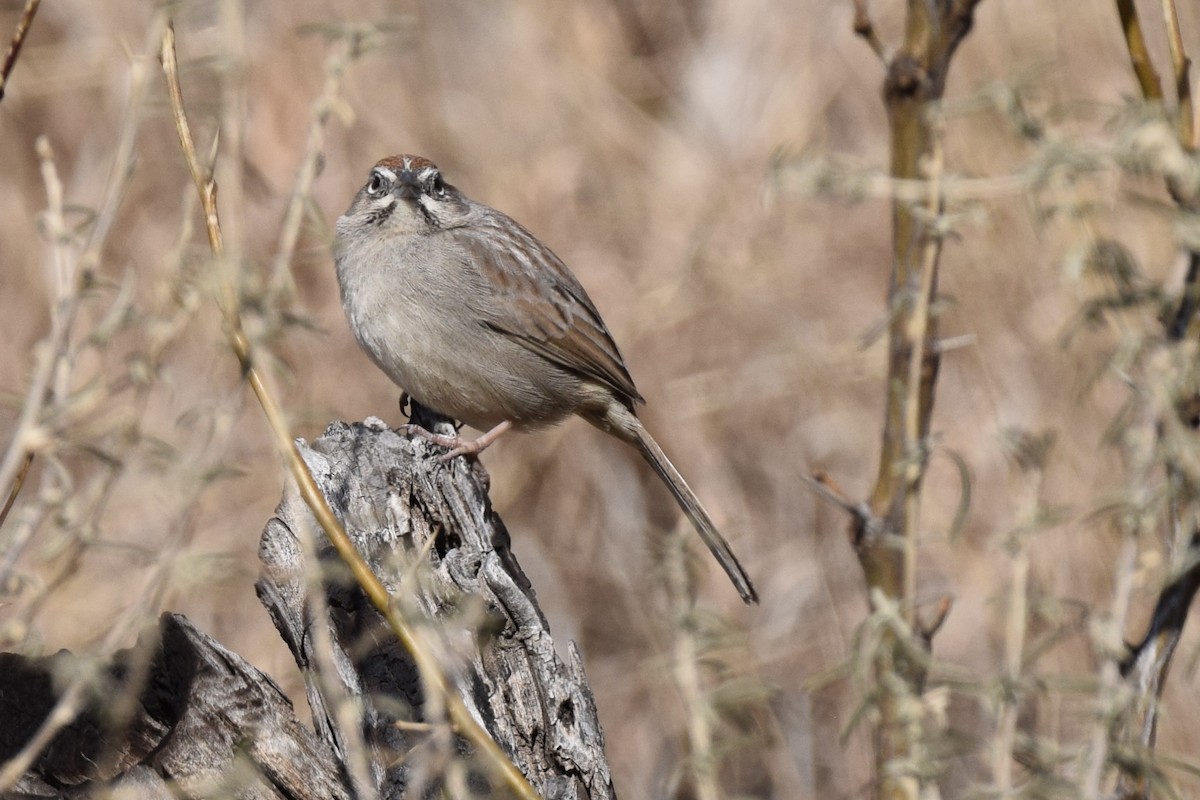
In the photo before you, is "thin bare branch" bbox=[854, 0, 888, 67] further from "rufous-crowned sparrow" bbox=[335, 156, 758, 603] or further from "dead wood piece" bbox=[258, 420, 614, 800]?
"rufous-crowned sparrow" bbox=[335, 156, 758, 603]

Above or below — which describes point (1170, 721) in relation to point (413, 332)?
below

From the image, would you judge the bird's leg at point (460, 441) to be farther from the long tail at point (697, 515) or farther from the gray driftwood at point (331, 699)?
the gray driftwood at point (331, 699)

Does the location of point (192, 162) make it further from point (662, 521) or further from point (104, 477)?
point (662, 521)

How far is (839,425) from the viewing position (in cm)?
574

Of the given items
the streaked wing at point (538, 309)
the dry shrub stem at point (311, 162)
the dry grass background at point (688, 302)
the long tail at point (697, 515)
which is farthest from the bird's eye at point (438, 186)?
the dry shrub stem at point (311, 162)

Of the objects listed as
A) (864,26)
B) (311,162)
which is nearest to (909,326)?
(864,26)

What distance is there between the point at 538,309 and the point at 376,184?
2.01ft

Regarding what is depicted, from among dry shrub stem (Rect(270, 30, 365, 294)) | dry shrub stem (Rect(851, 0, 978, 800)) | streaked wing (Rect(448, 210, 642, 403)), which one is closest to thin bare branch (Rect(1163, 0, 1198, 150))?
dry shrub stem (Rect(851, 0, 978, 800))

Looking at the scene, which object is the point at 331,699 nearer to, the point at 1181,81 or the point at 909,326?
the point at 909,326

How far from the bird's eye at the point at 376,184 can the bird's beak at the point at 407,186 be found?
66 millimetres

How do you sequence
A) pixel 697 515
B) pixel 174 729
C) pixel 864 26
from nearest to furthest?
pixel 174 729, pixel 864 26, pixel 697 515

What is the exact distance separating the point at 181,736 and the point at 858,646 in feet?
3.59

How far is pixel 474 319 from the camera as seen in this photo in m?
4.01

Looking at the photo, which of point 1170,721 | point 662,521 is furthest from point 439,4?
point 1170,721
